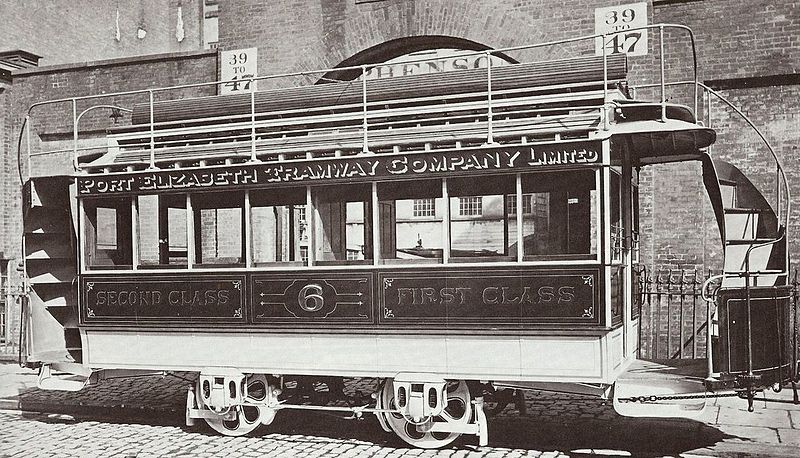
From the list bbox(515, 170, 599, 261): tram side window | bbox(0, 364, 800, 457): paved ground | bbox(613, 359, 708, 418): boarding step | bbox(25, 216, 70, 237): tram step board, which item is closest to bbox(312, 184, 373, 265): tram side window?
bbox(515, 170, 599, 261): tram side window

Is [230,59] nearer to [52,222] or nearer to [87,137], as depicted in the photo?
[87,137]

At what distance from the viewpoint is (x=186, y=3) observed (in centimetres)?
3094

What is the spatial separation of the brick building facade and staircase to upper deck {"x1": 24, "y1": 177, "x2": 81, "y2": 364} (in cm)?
587

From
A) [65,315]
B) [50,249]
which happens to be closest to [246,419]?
[65,315]

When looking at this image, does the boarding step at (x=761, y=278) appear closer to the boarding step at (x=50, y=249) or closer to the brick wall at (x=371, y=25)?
the brick wall at (x=371, y=25)

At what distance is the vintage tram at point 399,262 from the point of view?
6969mm

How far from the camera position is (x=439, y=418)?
750cm

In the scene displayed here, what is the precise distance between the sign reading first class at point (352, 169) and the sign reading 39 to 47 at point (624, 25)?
559 centimetres

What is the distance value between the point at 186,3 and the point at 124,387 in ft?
76.2

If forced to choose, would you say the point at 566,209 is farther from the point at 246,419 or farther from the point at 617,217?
the point at 246,419

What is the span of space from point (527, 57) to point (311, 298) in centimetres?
684

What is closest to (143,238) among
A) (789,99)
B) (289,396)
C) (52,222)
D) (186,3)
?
(52,222)

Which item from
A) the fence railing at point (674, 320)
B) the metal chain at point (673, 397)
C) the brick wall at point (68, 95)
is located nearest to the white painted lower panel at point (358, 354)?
the metal chain at point (673, 397)

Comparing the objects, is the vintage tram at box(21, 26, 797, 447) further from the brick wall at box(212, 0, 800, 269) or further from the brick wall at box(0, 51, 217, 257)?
the brick wall at box(0, 51, 217, 257)
